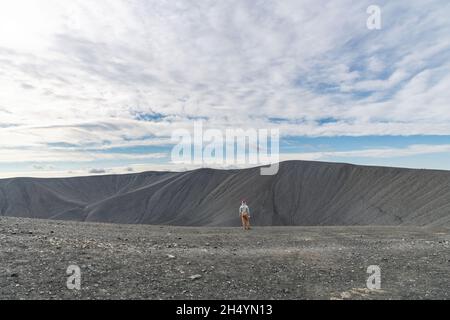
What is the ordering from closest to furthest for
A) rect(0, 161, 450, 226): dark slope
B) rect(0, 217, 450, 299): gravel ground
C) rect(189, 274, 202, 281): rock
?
rect(0, 217, 450, 299): gravel ground, rect(189, 274, 202, 281): rock, rect(0, 161, 450, 226): dark slope

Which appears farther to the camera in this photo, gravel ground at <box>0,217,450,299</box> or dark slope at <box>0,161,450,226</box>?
dark slope at <box>0,161,450,226</box>

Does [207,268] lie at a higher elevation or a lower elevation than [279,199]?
lower

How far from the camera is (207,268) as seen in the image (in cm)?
905

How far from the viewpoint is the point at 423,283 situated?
8398 millimetres

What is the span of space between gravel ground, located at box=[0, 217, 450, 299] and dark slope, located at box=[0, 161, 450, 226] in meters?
28.2

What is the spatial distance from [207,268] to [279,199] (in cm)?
7064

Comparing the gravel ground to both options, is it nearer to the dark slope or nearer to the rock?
the rock

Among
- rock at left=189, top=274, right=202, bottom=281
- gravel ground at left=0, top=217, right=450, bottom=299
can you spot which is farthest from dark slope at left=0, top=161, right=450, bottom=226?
rock at left=189, top=274, right=202, bottom=281

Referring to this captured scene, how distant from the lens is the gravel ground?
7.34 m

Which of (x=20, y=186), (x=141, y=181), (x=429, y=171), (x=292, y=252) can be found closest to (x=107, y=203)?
(x=20, y=186)

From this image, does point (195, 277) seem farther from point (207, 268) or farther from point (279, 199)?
point (279, 199)

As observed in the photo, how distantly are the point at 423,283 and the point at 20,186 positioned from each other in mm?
149373

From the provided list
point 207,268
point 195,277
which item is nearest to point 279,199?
point 207,268
